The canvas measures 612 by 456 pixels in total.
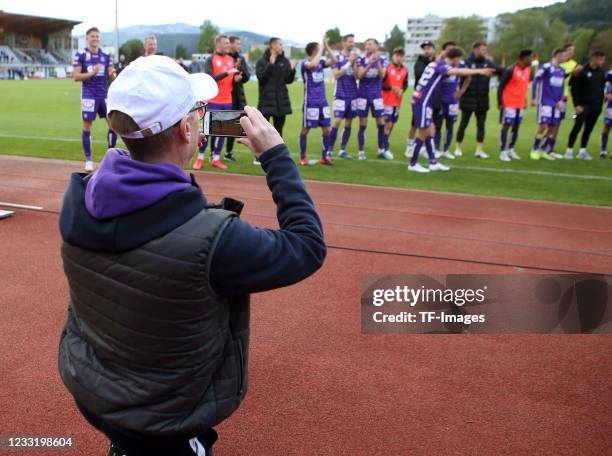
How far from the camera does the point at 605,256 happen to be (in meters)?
5.79

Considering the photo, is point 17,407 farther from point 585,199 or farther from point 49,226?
point 585,199

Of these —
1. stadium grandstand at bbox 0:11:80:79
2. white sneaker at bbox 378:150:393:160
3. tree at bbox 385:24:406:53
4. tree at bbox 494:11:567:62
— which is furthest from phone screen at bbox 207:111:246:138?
tree at bbox 385:24:406:53

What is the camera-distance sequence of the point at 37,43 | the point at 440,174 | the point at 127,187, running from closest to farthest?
1. the point at 127,187
2. the point at 440,174
3. the point at 37,43

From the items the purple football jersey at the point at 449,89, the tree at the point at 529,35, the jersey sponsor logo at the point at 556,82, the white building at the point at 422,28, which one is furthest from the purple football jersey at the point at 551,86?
the white building at the point at 422,28

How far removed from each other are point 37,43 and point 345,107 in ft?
267

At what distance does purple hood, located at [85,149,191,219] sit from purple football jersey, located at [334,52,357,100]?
32.3 ft

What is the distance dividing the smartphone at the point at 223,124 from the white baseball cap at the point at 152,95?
0.31m

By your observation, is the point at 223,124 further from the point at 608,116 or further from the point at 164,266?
the point at 608,116

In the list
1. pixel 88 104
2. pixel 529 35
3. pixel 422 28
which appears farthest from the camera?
pixel 422 28

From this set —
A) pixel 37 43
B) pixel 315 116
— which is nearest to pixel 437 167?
pixel 315 116

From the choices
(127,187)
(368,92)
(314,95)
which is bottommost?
(127,187)

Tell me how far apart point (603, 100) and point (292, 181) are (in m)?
12.2

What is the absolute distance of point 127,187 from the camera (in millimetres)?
1431

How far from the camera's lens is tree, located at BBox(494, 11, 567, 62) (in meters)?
83.7
